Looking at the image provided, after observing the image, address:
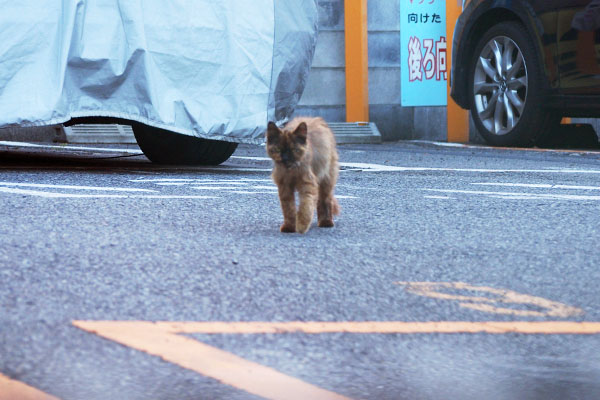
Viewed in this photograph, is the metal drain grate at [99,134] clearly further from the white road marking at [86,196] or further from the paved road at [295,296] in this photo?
the white road marking at [86,196]

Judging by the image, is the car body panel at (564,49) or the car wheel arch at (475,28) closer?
the car body panel at (564,49)

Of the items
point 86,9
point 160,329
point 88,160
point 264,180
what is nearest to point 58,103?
point 86,9

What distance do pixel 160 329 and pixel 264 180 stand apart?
4407mm

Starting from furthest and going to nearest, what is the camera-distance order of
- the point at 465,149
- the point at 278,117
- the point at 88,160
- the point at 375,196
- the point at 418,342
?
the point at 465,149
the point at 88,160
the point at 278,117
the point at 375,196
the point at 418,342

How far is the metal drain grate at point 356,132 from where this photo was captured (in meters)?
12.3

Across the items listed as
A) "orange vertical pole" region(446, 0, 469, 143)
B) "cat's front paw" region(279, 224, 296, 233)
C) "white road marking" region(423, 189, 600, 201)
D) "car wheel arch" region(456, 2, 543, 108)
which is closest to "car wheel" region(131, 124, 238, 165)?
"white road marking" region(423, 189, 600, 201)

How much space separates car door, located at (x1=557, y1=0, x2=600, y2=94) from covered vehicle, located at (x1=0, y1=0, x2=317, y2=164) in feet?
7.66

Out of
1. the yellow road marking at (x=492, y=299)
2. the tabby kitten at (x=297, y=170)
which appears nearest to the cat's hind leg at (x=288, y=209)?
the tabby kitten at (x=297, y=170)

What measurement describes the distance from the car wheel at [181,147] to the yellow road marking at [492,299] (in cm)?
498

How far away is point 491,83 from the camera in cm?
1034

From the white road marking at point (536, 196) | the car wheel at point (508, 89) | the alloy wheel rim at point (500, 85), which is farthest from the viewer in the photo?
the alloy wheel rim at point (500, 85)

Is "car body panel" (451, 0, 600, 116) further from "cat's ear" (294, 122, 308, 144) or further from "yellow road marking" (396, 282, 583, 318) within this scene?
"yellow road marking" (396, 282, 583, 318)

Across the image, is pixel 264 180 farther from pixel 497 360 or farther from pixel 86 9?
pixel 497 360

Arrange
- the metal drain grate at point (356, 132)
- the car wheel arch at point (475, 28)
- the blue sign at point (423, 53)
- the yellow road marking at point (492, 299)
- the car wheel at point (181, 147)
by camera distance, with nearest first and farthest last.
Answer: the yellow road marking at point (492, 299) → the car wheel at point (181, 147) → the car wheel arch at point (475, 28) → the metal drain grate at point (356, 132) → the blue sign at point (423, 53)
